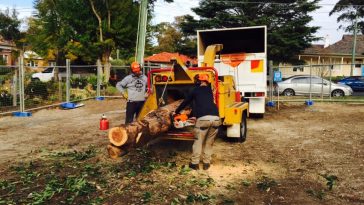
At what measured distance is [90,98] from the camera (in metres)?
18.9

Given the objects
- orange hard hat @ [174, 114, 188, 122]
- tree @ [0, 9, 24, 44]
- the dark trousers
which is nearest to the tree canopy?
the dark trousers

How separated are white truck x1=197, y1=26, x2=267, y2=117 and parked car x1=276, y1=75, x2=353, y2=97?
907 centimetres

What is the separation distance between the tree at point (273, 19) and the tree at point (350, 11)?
11.4m

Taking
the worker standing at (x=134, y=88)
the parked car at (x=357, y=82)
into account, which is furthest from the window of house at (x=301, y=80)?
the worker standing at (x=134, y=88)

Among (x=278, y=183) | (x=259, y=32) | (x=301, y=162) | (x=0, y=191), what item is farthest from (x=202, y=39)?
(x=0, y=191)

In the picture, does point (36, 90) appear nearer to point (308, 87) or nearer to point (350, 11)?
point (308, 87)

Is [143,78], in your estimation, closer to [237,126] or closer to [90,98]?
[237,126]

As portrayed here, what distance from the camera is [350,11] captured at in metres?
44.9

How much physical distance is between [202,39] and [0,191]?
904 cm

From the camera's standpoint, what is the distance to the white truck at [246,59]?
12406 millimetres

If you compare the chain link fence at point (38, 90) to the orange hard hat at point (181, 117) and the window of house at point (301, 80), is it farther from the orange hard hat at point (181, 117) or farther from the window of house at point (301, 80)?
the window of house at point (301, 80)

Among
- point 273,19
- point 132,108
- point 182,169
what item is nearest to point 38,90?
point 132,108

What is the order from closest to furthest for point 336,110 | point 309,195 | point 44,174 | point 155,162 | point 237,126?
point 309,195
point 44,174
point 155,162
point 237,126
point 336,110

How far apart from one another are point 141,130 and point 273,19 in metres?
32.5
